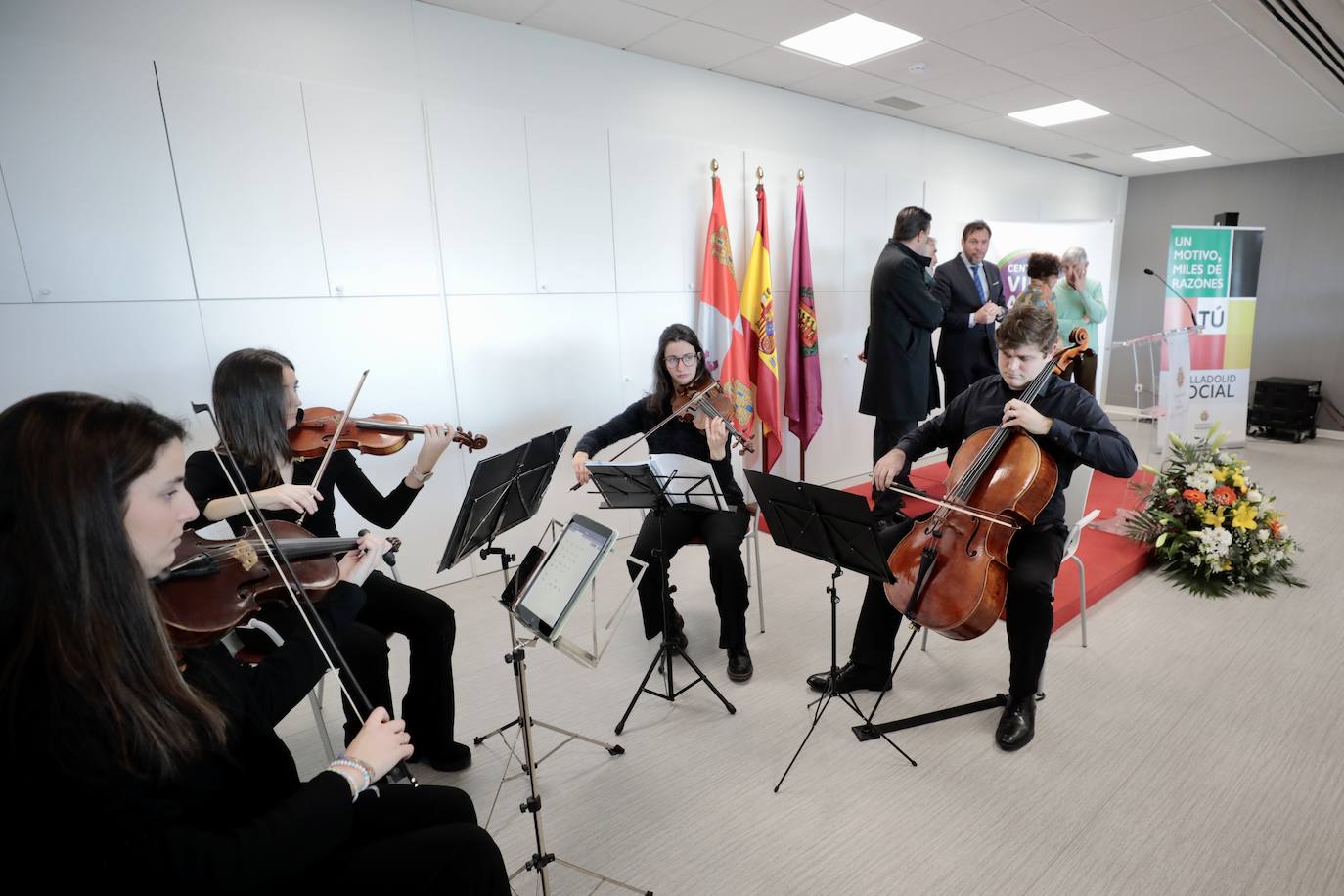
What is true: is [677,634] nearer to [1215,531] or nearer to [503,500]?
[503,500]

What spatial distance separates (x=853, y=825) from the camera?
1.75 metres

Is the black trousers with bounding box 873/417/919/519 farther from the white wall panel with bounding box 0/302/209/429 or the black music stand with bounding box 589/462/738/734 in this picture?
the white wall panel with bounding box 0/302/209/429

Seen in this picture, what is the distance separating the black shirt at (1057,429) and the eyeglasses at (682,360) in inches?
33.2

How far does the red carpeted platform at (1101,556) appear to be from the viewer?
284 centimetres

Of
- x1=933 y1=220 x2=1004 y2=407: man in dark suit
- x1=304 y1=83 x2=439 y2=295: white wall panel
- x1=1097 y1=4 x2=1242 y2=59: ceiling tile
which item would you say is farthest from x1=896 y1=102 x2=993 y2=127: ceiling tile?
x1=304 y1=83 x2=439 y2=295: white wall panel

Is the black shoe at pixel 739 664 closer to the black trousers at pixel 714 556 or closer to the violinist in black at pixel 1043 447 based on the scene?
the black trousers at pixel 714 556

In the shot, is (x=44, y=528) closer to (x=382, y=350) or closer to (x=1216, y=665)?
(x=382, y=350)

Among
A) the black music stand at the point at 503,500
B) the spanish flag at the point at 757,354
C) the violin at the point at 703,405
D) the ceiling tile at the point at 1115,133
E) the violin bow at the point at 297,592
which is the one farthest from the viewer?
the ceiling tile at the point at 1115,133

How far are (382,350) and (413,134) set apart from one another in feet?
2.98

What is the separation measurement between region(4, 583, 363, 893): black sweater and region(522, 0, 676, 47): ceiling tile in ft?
9.47

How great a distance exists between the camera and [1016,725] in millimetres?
2033

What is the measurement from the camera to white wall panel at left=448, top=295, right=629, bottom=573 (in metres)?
3.19

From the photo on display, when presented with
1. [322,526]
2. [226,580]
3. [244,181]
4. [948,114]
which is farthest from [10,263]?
[948,114]

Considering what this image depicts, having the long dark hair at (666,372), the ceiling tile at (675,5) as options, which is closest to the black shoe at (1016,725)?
the long dark hair at (666,372)
